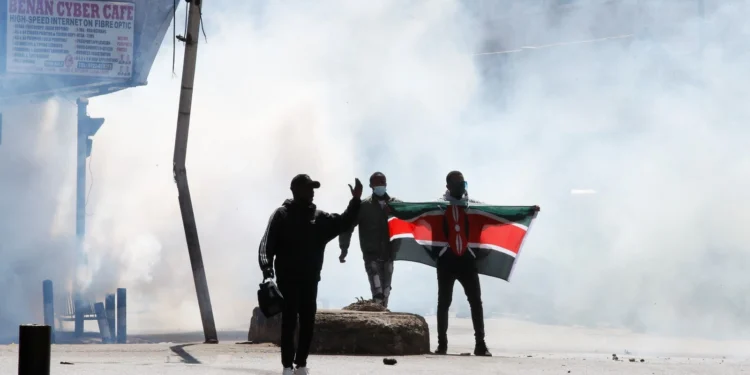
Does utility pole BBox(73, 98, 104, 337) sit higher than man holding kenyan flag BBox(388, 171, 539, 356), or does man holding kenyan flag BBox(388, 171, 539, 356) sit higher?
utility pole BBox(73, 98, 104, 337)

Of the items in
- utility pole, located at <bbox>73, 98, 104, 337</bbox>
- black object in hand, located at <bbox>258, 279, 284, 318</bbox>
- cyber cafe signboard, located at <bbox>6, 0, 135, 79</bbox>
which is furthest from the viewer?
utility pole, located at <bbox>73, 98, 104, 337</bbox>

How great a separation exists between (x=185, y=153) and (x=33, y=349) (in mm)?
7855

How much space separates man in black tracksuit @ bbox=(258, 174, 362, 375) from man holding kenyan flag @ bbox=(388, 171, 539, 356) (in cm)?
297

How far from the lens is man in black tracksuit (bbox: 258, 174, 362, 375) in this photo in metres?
8.60

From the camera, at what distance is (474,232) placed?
1188cm

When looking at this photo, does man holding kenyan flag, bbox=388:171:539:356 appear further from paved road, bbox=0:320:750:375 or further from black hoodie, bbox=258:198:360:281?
black hoodie, bbox=258:198:360:281

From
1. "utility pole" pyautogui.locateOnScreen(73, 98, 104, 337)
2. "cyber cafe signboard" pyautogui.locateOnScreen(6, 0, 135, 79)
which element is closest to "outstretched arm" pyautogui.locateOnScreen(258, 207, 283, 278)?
"cyber cafe signboard" pyautogui.locateOnScreen(6, 0, 135, 79)

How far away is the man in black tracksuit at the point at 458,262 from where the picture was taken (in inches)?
452

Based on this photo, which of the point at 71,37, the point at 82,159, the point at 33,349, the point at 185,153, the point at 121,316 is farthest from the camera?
the point at 82,159

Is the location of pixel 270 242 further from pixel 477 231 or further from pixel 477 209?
pixel 477 209

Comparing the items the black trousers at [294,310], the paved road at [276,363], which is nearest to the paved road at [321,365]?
the paved road at [276,363]

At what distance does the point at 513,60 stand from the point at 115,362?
25739mm

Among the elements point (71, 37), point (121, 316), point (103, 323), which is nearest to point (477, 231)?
point (121, 316)

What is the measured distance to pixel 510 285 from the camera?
27875 mm
